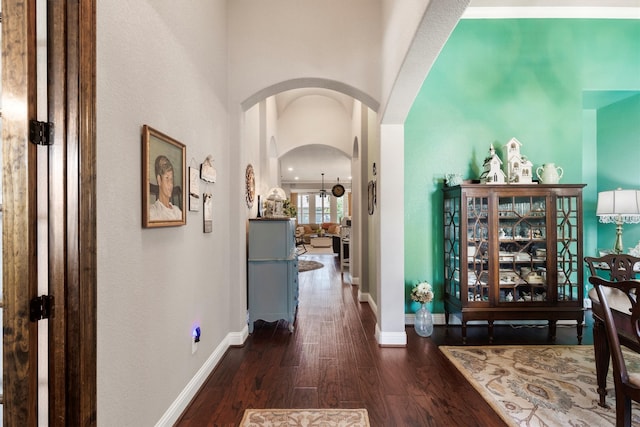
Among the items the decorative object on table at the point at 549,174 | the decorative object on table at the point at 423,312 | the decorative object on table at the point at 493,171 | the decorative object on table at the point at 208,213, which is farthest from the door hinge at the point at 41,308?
the decorative object on table at the point at 549,174

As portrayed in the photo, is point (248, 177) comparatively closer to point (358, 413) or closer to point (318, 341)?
point (318, 341)

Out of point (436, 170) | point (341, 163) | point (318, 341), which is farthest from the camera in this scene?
point (341, 163)

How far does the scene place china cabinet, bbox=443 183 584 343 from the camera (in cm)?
298

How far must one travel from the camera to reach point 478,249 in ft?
9.92

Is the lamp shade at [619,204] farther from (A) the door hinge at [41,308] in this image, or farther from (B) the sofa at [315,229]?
(B) the sofa at [315,229]

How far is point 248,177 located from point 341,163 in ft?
22.8

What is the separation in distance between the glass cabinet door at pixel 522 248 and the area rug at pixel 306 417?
6.71ft

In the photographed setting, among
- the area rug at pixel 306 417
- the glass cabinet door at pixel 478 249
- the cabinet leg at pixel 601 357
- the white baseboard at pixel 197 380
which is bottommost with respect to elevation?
the area rug at pixel 306 417

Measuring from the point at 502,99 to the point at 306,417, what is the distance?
152 inches

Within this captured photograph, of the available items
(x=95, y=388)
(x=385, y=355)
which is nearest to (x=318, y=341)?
(x=385, y=355)

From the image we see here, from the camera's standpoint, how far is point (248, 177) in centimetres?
372

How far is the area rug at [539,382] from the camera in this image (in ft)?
6.11

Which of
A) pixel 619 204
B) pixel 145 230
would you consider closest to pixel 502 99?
pixel 619 204

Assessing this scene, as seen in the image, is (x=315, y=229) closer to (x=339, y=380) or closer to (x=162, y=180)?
(x=339, y=380)
